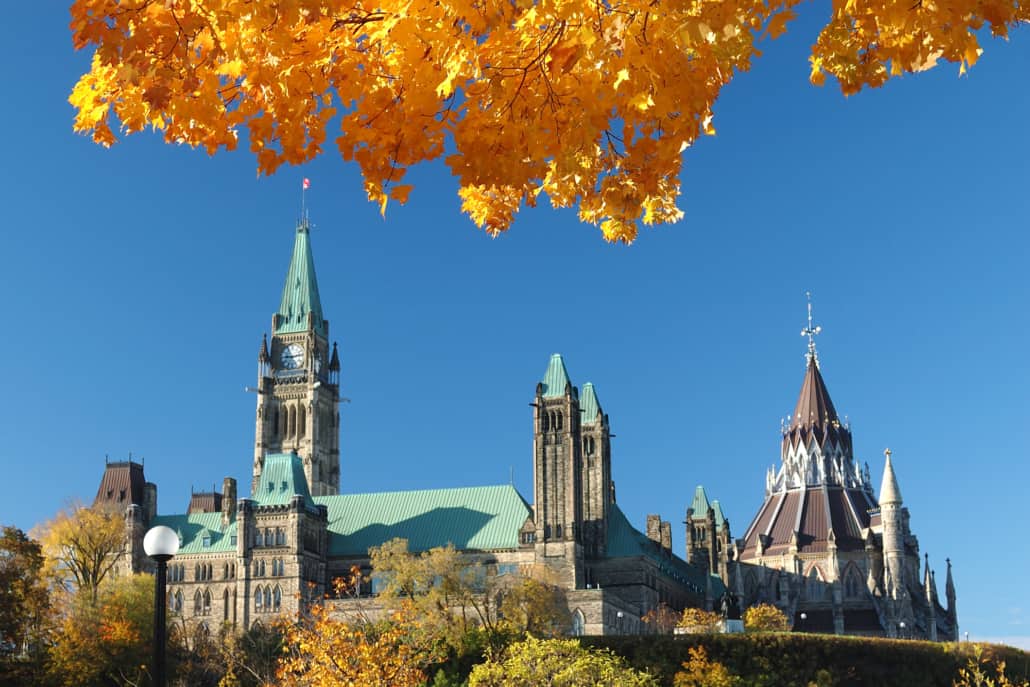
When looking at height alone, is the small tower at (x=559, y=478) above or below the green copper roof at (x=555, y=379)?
below

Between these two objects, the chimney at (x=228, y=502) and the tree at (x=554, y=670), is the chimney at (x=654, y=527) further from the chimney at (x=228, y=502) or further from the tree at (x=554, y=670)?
the tree at (x=554, y=670)

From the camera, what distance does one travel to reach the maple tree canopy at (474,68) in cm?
793

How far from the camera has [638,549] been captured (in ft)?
332

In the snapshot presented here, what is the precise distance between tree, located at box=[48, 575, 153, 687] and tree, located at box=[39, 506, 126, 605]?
15.4 meters

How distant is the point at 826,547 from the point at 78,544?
6891 cm

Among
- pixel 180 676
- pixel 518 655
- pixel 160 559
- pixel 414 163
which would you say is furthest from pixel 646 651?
pixel 414 163

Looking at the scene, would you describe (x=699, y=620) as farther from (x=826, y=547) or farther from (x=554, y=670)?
(x=554, y=670)

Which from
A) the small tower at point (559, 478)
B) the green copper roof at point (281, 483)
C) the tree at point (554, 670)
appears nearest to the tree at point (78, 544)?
the green copper roof at point (281, 483)

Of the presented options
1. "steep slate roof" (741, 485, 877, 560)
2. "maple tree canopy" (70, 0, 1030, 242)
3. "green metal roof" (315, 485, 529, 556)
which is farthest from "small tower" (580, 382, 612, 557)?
"maple tree canopy" (70, 0, 1030, 242)

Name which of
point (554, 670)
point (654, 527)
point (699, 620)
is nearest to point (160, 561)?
point (554, 670)

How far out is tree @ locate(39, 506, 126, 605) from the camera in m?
89.0

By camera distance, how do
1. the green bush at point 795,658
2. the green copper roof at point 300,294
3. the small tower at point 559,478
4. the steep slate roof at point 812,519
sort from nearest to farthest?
the green bush at point 795,658
the small tower at point 559,478
the steep slate roof at point 812,519
the green copper roof at point 300,294

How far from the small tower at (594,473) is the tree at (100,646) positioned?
39724mm

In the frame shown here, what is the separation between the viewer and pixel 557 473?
9956 centimetres
